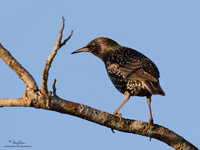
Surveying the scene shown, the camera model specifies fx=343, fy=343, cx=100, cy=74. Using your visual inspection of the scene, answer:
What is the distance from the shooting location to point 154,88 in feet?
18.9

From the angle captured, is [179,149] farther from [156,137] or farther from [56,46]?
[56,46]

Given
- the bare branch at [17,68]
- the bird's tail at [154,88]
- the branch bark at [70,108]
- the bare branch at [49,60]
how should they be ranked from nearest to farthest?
the bare branch at [49,60], the branch bark at [70,108], the bare branch at [17,68], the bird's tail at [154,88]

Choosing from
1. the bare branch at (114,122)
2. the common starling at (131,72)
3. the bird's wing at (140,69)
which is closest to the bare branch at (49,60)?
the bare branch at (114,122)

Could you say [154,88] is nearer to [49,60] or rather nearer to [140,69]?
[140,69]

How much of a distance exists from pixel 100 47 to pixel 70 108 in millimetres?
3270

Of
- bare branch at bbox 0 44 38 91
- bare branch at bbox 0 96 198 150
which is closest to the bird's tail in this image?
bare branch at bbox 0 96 198 150

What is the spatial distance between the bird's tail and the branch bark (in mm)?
764

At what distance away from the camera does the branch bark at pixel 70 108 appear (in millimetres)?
4258

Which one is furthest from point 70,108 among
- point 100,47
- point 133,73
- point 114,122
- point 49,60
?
point 100,47

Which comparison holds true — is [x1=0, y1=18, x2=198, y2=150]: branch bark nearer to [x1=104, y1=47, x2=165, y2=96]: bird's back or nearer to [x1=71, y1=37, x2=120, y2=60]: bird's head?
[x1=104, y1=47, x2=165, y2=96]: bird's back

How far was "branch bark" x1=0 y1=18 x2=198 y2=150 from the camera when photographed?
4.26 meters

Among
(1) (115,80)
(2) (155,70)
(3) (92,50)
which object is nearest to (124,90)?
(1) (115,80)

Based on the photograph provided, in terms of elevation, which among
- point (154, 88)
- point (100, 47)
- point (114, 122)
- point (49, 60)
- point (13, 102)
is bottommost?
point (114, 122)

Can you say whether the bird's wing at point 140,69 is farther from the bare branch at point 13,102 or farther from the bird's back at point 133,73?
the bare branch at point 13,102
